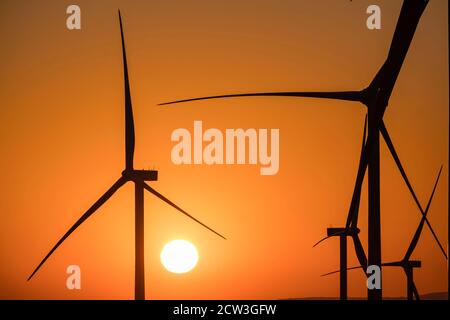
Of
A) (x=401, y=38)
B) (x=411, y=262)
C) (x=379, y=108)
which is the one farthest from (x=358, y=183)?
(x=411, y=262)

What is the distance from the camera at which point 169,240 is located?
88.0ft

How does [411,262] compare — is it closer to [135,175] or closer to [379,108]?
[135,175]

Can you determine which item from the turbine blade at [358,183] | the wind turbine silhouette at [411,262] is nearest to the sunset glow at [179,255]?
the wind turbine silhouette at [411,262]

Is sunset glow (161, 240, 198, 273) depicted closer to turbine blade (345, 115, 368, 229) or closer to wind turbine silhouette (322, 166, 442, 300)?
wind turbine silhouette (322, 166, 442, 300)

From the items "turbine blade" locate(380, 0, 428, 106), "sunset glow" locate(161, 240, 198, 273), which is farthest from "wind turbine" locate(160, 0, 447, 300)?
"sunset glow" locate(161, 240, 198, 273)

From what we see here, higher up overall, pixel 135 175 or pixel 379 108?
pixel 379 108

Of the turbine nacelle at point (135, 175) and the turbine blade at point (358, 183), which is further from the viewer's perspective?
the turbine nacelle at point (135, 175)

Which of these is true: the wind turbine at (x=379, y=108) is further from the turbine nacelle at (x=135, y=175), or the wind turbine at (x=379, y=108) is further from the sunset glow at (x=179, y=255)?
Result: the sunset glow at (x=179, y=255)

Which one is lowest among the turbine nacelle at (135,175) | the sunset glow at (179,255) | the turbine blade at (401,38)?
the sunset glow at (179,255)

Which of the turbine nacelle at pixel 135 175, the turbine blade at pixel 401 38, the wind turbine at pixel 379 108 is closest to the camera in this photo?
the turbine blade at pixel 401 38
